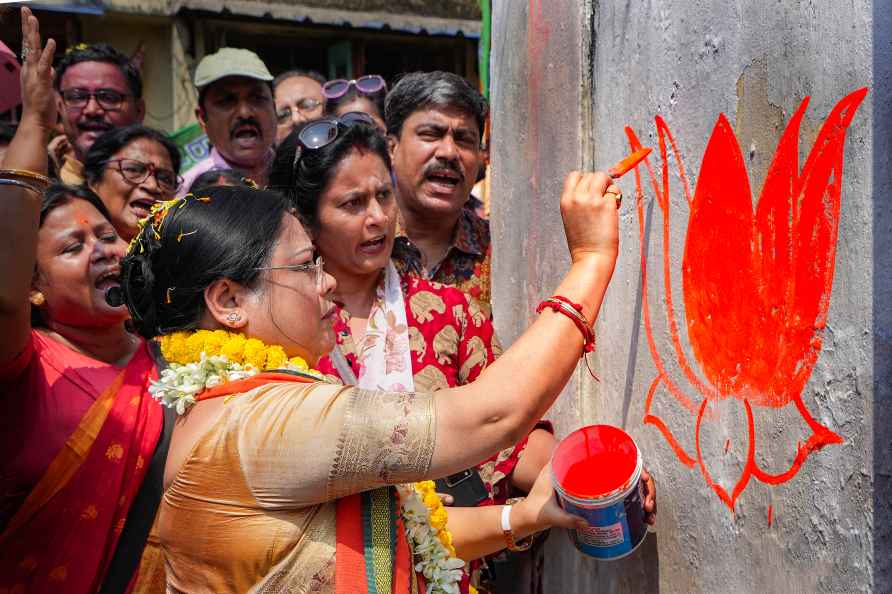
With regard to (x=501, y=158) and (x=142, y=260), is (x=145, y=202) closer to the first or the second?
(x=501, y=158)

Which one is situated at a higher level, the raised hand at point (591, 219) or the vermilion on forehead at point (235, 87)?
the vermilion on forehead at point (235, 87)

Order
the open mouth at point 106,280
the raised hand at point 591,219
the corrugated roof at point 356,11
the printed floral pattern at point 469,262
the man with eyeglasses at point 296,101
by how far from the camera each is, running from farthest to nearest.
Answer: the corrugated roof at point 356,11 < the man with eyeglasses at point 296,101 < the printed floral pattern at point 469,262 < the open mouth at point 106,280 < the raised hand at point 591,219

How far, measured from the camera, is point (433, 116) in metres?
3.27

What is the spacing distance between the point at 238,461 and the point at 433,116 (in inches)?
79.0

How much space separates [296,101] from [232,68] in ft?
3.12

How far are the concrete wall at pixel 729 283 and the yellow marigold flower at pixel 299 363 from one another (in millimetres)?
823

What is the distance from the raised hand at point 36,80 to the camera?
2.43m

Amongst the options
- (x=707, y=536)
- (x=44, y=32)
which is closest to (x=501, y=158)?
(x=707, y=536)

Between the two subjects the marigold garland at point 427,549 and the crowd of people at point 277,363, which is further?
the marigold garland at point 427,549

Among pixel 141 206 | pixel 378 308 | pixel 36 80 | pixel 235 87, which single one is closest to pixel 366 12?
pixel 235 87

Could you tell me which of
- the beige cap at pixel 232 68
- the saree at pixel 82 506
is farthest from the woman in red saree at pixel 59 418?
the beige cap at pixel 232 68

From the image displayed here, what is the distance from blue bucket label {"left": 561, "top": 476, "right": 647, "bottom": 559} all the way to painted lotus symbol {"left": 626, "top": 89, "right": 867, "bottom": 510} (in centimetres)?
17

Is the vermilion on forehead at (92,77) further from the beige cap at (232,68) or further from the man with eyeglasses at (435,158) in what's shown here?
the man with eyeglasses at (435,158)

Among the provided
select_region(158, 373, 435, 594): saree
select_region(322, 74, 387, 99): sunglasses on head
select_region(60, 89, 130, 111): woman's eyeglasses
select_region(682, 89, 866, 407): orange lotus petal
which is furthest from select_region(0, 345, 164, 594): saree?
select_region(322, 74, 387, 99): sunglasses on head
